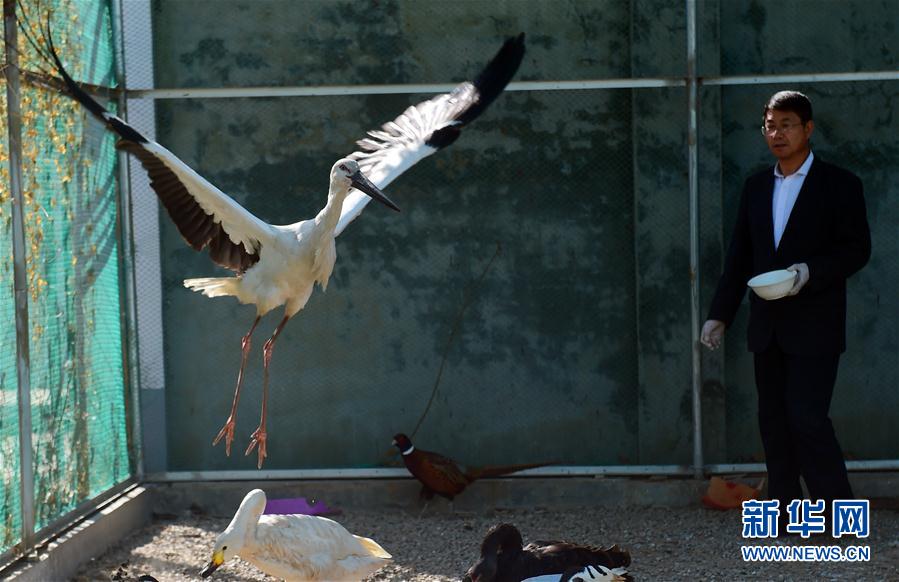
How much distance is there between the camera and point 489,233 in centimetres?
654

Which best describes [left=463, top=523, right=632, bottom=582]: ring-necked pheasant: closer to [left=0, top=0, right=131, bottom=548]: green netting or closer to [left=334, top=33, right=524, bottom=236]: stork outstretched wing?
[left=334, top=33, right=524, bottom=236]: stork outstretched wing

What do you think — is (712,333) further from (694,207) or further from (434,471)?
(434,471)

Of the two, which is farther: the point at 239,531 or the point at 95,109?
the point at 95,109

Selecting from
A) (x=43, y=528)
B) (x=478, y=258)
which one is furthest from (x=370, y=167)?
(x=43, y=528)

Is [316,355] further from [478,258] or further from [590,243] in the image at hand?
[590,243]

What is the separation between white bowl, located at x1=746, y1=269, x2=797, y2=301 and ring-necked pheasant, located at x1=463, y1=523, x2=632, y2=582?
139 centimetres

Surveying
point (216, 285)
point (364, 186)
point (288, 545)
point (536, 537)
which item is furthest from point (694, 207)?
point (288, 545)

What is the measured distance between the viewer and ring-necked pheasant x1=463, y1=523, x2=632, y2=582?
433 cm

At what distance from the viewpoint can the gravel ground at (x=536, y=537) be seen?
5.17 metres

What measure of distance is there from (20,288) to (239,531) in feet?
4.47

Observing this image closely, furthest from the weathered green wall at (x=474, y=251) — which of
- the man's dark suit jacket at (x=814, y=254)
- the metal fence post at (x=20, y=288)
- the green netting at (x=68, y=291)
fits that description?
the metal fence post at (x=20, y=288)

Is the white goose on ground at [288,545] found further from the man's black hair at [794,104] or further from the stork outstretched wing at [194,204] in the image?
the man's black hair at [794,104]

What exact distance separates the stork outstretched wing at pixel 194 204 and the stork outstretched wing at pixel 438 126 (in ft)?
1.35

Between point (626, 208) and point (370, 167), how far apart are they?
145cm
